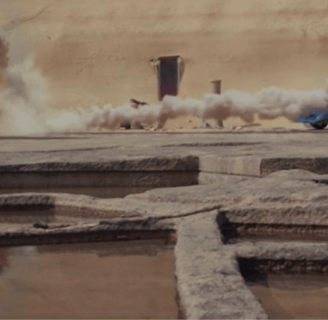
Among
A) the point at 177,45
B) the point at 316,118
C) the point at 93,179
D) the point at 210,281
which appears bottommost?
the point at 316,118

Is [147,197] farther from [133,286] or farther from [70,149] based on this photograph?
[70,149]

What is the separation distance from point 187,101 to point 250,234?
27.5 feet

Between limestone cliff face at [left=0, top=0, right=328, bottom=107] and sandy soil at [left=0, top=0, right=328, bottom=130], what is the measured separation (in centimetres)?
3

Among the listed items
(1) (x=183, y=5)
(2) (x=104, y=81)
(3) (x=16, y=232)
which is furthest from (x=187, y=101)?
(3) (x=16, y=232)

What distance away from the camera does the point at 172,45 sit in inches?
624

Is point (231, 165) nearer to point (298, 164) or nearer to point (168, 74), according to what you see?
point (298, 164)

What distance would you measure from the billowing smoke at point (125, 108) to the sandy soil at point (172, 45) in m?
0.43

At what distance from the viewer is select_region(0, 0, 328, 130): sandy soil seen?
15.3 meters

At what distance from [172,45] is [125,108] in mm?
4503

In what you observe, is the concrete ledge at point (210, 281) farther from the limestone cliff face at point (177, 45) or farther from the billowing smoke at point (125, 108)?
the limestone cliff face at point (177, 45)

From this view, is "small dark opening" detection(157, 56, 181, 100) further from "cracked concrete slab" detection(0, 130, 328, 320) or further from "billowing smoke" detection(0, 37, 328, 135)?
"cracked concrete slab" detection(0, 130, 328, 320)

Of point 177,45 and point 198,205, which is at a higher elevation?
point 177,45

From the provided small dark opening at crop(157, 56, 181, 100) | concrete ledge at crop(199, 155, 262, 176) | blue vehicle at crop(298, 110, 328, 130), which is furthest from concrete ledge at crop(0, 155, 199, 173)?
small dark opening at crop(157, 56, 181, 100)

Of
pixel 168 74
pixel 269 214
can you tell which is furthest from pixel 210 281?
pixel 168 74
